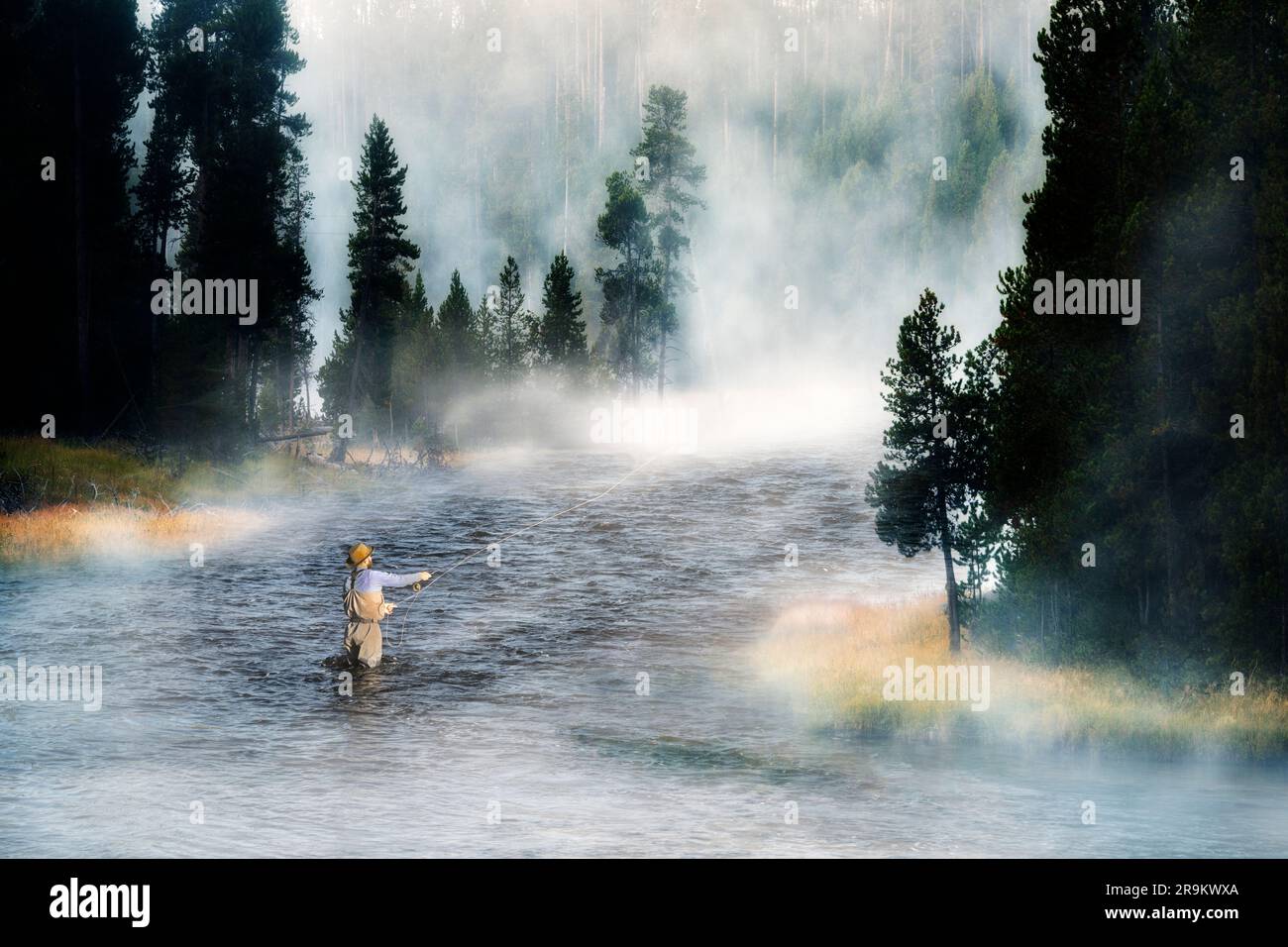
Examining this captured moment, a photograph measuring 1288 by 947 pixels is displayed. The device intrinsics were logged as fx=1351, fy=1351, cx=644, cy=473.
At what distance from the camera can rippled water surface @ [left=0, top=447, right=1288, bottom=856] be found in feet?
47.1

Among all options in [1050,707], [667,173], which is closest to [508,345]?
[667,173]

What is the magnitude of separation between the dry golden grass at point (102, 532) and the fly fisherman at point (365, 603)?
13.6 m

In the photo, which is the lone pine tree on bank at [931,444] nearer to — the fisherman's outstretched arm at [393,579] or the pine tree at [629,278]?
the fisherman's outstretched arm at [393,579]

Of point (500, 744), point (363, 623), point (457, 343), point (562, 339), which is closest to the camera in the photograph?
point (500, 744)

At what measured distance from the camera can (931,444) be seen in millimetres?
25891

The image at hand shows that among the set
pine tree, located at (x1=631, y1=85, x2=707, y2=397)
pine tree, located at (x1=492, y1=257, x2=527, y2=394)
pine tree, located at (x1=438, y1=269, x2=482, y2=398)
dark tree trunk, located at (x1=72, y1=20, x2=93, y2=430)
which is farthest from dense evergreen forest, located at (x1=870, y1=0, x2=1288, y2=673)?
pine tree, located at (x1=631, y1=85, x2=707, y2=397)

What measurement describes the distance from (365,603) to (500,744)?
3.81 metres

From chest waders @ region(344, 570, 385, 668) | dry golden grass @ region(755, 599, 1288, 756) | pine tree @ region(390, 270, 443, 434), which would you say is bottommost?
dry golden grass @ region(755, 599, 1288, 756)

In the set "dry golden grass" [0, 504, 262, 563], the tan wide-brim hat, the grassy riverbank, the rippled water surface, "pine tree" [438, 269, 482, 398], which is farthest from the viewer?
"pine tree" [438, 269, 482, 398]

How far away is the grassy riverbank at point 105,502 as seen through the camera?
3353 centimetres

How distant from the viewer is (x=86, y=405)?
42531mm

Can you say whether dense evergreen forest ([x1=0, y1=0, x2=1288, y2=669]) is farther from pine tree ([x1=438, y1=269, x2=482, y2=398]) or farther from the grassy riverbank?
the grassy riverbank

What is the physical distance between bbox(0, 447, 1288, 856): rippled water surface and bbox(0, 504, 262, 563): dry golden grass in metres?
1.37

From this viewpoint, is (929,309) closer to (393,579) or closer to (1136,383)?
(1136,383)
